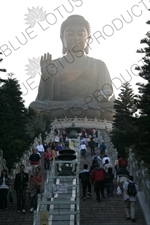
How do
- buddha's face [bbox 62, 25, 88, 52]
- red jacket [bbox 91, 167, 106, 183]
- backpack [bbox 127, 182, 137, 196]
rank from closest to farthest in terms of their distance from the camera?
backpack [bbox 127, 182, 137, 196], red jacket [bbox 91, 167, 106, 183], buddha's face [bbox 62, 25, 88, 52]

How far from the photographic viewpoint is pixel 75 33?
36312 mm

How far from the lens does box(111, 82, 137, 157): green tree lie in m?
17.5

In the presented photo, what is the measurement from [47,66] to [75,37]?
5.64m

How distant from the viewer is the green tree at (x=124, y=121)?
689 inches

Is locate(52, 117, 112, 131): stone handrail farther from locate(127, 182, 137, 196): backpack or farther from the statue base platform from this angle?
locate(127, 182, 137, 196): backpack

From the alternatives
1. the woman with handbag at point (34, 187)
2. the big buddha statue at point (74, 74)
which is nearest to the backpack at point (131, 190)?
the woman with handbag at point (34, 187)

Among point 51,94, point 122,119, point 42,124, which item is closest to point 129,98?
point 122,119

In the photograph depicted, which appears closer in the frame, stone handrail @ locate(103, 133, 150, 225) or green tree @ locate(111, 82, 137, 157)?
stone handrail @ locate(103, 133, 150, 225)

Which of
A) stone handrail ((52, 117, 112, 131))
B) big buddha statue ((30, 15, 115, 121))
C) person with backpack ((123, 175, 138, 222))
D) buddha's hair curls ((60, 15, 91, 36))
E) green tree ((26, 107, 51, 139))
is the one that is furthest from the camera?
buddha's hair curls ((60, 15, 91, 36))

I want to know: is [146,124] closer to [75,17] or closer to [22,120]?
[22,120]

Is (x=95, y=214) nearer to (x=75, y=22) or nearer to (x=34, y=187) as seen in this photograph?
(x=34, y=187)

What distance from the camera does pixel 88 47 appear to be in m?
37.6

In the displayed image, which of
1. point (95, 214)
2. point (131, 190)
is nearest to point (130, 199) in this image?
point (131, 190)

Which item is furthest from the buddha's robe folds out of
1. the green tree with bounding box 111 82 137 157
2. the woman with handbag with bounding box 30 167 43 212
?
the woman with handbag with bounding box 30 167 43 212
